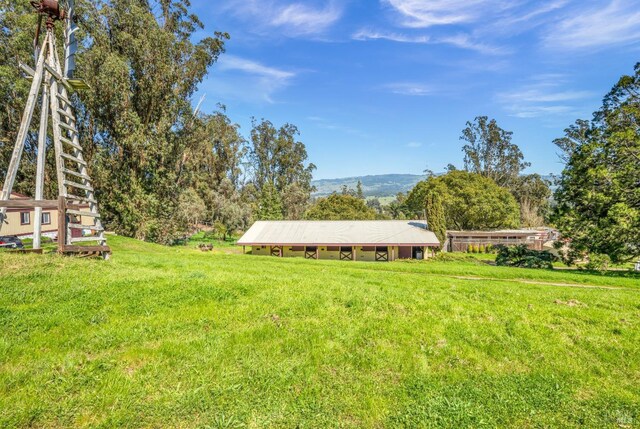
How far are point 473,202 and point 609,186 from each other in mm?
26152

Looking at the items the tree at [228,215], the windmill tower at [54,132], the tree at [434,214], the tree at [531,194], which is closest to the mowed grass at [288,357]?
the windmill tower at [54,132]

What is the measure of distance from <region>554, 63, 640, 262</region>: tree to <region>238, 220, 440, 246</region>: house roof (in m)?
11.3

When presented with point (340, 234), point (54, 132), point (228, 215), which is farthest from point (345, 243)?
point (54, 132)

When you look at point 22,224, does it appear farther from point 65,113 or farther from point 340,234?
point 340,234

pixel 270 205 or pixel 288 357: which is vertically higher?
pixel 270 205

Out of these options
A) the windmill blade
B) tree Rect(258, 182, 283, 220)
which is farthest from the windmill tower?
tree Rect(258, 182, 283, 220)

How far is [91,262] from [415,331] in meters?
7.82

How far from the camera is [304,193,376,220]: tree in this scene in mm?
60344

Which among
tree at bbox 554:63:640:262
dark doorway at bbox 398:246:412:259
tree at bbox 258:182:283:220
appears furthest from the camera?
tree at bbox 258:182:283:220

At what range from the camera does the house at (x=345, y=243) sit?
32438 millimetres

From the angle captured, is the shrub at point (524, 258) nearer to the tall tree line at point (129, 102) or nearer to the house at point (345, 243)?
the house at point (345, 243)

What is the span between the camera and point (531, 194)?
74375mm

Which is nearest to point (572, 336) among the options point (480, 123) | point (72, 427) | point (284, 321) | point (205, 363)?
point (284, 321)

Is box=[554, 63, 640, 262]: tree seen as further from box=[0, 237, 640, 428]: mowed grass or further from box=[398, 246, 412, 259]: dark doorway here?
box=[0, 237, 640, 428]: mowed grass
